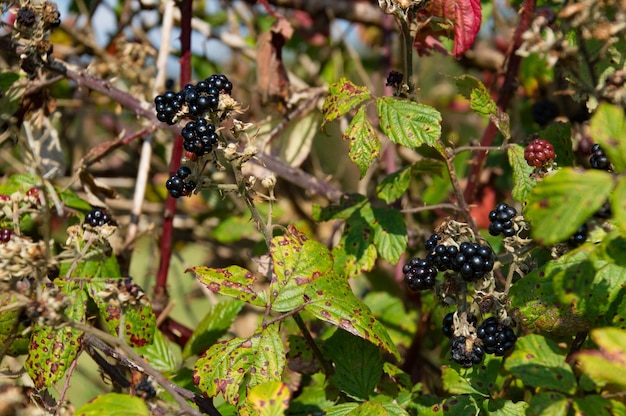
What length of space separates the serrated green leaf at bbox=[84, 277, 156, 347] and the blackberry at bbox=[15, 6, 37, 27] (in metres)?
0.75

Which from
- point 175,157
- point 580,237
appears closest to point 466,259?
point 580,237

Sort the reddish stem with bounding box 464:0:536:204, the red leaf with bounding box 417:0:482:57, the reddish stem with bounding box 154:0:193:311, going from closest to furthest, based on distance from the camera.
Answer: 1. the red leaf with bounding box 417:0:482:57
2. the reddish stem with bounding box 464:0:536:204
3. the reddish stem with bounding box 154:0:193:311

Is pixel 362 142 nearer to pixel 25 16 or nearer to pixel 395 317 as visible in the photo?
pixel 395 317

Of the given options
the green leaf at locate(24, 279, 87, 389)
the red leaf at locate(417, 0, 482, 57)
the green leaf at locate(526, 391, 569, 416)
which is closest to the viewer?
the green leaf at locate(526, 391, 569, 416)

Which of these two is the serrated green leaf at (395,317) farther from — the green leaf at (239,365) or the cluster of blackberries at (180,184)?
the cluster of blackberries at (180,184)

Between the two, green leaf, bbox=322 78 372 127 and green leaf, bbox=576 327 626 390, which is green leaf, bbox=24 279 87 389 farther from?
green leaf, bbox=576 327 626 390

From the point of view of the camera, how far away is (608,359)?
1.12m

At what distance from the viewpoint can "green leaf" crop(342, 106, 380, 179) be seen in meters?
1.66

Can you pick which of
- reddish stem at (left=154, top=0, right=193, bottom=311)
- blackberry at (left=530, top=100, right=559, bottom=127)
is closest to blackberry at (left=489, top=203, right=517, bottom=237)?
reddish stem at (left=154, top=0, right=193, bottom=311)

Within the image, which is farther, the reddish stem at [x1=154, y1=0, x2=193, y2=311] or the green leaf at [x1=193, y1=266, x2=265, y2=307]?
the reddish stem at [x1=154, y1=0, x2=193, y2=311]

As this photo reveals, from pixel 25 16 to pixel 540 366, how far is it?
1.57 m

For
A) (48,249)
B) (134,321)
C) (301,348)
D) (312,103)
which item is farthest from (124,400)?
(312,103)

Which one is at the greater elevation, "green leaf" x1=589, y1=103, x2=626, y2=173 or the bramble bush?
"green leaf" x1=589, y1=103, x2=626, y2=173

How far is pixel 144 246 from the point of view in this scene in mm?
5242
